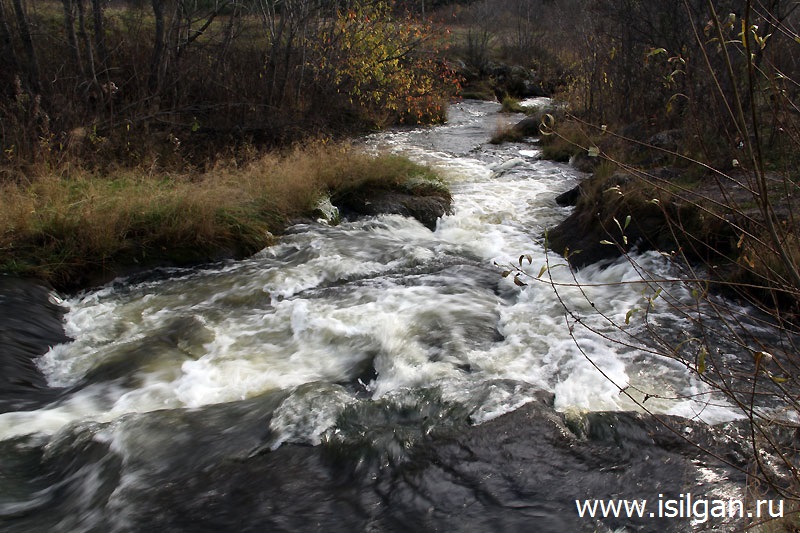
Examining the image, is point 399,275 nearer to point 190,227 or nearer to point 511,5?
point 190,227

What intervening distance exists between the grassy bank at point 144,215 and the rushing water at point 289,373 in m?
0.33

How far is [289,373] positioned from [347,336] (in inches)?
28.7

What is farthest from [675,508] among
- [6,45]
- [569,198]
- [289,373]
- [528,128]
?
[528,128]

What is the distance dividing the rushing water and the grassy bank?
0.33m

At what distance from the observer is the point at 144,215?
6684 millimetres

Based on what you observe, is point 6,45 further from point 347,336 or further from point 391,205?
point 347,336

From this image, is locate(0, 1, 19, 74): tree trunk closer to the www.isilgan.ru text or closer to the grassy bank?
the grassy bank

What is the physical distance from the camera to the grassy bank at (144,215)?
601cm

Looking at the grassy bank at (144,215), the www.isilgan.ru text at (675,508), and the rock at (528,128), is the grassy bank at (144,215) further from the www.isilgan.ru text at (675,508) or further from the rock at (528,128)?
the rock at (528,128)

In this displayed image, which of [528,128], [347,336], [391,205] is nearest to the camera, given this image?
[347,336]

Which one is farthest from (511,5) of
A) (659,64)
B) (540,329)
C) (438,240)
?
(540,329)

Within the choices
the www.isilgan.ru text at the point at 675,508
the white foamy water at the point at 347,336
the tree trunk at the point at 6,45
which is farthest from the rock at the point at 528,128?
the www.isilgan.ru text at the point at 675,508

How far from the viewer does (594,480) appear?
3.26 m

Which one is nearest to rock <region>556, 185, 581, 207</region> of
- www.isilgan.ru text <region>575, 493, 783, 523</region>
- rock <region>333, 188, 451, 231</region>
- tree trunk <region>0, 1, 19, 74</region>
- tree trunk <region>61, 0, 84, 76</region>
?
rock <region>333, 188, 451, 231</region>
